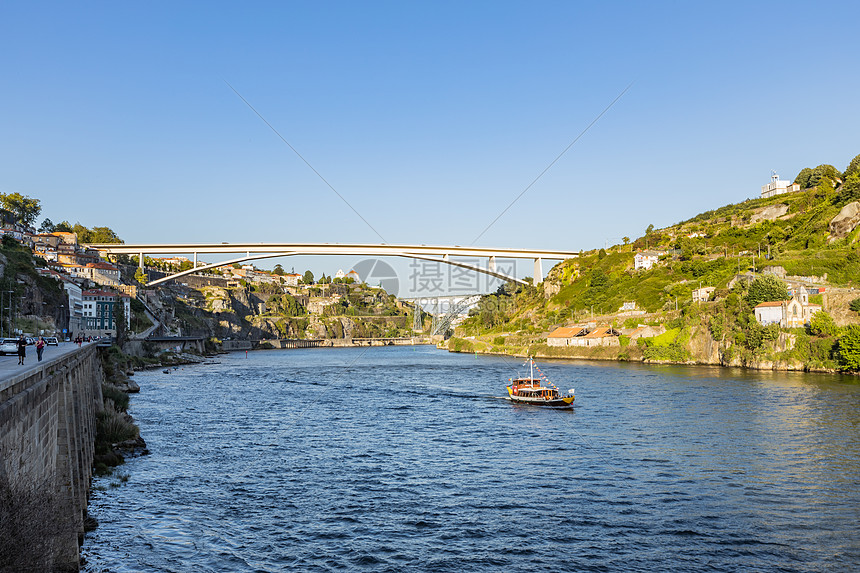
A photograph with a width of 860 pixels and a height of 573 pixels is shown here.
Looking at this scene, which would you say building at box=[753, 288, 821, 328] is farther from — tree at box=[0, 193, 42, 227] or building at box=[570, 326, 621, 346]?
tree at box=[0, 193, 42, 227]

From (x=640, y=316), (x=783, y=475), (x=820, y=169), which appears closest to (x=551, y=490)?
(x=783, y=475)

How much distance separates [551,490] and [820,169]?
450ft

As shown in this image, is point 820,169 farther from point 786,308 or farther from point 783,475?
point 783,475

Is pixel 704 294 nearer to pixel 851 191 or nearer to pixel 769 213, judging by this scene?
pixel 851 191

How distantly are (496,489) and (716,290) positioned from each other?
62.2 metres

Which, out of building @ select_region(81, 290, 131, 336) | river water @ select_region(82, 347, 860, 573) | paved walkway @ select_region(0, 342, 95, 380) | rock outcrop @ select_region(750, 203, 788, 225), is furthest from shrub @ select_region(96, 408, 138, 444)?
rock outcrop @ select_region(750, 203, 788, 225)

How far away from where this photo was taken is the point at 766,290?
2384 inches

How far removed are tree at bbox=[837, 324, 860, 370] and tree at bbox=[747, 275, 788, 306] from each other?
1094 centimetres

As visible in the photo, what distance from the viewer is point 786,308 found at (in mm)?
56281

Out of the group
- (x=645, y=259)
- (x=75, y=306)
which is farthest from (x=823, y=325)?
(x=75, y=306)

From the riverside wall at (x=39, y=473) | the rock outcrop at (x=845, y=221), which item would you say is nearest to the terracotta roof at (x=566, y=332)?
the rock outcrop at (x=845, y=221)

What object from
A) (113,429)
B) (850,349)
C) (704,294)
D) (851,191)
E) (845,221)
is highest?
(851,191)

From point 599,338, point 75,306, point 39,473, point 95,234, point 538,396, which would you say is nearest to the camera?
point 39,473

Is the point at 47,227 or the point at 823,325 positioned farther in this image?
the point at 47,227
